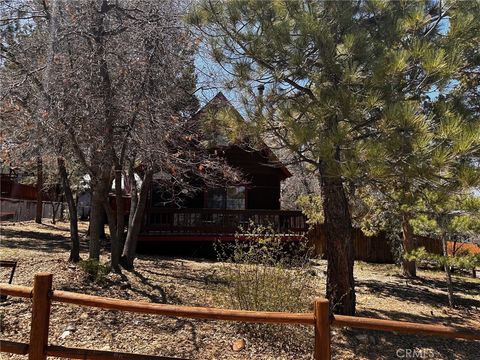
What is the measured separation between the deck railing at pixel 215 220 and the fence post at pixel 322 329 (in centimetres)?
1120

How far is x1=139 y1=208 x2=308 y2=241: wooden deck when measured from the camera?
14836 millimetres

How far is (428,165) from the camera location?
446 centimetres

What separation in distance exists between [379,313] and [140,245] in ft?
29.8

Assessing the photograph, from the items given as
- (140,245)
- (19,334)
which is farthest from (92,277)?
(140,245)

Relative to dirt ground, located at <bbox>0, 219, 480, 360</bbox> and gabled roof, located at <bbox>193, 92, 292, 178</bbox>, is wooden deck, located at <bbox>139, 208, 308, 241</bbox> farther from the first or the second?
gabled roof, located at <bbox>193, 92, 292, 178</bbox>

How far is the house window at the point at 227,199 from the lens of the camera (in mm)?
17688

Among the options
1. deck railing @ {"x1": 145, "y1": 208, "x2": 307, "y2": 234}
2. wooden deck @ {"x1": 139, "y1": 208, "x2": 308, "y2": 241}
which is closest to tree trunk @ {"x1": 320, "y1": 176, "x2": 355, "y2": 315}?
wooden deck @ {"x1": 139, "y1": 208, "x2": 308, "y2": 241}

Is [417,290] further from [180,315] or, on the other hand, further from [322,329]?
[180,315]

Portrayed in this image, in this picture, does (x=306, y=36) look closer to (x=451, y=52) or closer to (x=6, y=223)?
(x=451, y=52)

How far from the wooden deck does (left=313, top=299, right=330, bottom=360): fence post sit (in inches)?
435

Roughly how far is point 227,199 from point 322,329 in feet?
47.3

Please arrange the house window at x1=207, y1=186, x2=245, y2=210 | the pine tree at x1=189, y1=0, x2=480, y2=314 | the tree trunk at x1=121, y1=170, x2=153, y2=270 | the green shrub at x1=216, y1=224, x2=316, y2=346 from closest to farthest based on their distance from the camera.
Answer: the pine tree at x1=189, y1=0, x2=480, y2=314, the green shrub at x1=216, y1=224, x2=316, y2=346, the tree trunk at x1=121, y1=170, x2=153, y2=270, the house window at x1=207, y1=186, x2=245, y2=210

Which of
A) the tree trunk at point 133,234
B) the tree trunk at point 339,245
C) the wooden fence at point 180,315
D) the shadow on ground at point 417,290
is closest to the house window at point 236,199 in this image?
the shadow on ground at point 417,290

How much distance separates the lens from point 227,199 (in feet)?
58.4
